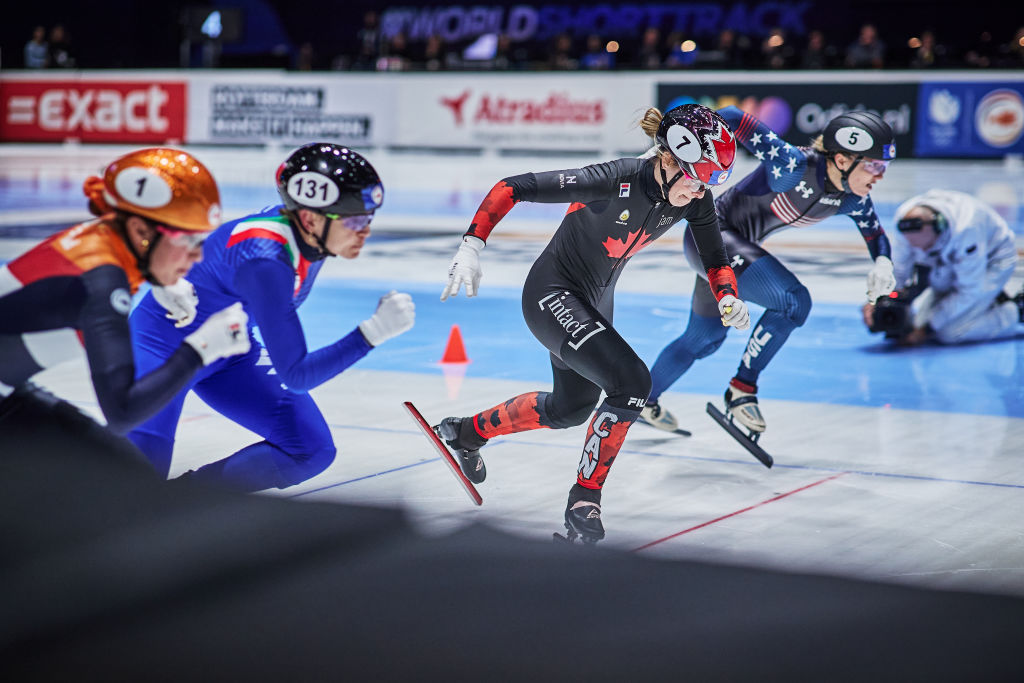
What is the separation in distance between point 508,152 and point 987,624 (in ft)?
78.2

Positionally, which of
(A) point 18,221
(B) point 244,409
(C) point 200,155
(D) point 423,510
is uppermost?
(C) point 200,155

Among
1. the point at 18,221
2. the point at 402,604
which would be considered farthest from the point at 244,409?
the point at 18,221

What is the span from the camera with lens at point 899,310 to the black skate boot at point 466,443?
448 centimetres

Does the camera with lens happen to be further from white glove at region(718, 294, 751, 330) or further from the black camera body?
white glove at region(718, 294, 751, 330)

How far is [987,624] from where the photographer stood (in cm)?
302

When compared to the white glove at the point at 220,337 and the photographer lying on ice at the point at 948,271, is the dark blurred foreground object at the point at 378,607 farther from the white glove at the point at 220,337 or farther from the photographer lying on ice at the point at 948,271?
the photographer lying on ice at the point at 948,271

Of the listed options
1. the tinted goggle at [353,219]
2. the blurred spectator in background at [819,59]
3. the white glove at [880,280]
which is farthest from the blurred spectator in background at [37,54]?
the tinted goggle at [353,219]

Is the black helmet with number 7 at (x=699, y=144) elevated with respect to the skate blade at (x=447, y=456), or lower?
elevated

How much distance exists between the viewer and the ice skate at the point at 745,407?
581 cm

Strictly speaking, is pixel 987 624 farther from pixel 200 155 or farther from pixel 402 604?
pixel 200 155

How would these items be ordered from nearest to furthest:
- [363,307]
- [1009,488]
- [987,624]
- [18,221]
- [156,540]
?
[987,624]
[156,540]
[1009,488]
[363,307]
[18,221]

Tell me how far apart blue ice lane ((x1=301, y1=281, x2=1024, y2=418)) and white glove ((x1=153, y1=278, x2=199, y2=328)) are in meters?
3.44

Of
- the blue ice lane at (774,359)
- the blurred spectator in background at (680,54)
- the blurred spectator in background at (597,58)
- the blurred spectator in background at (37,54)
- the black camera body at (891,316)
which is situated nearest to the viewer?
the blue ice lane at (774,359)

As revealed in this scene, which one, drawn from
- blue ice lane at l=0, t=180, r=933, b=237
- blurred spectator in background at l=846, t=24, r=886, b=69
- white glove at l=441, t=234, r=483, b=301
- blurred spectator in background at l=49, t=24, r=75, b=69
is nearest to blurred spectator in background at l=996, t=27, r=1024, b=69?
blurred spectator in background at l=846, t=24, r=886, b=69
